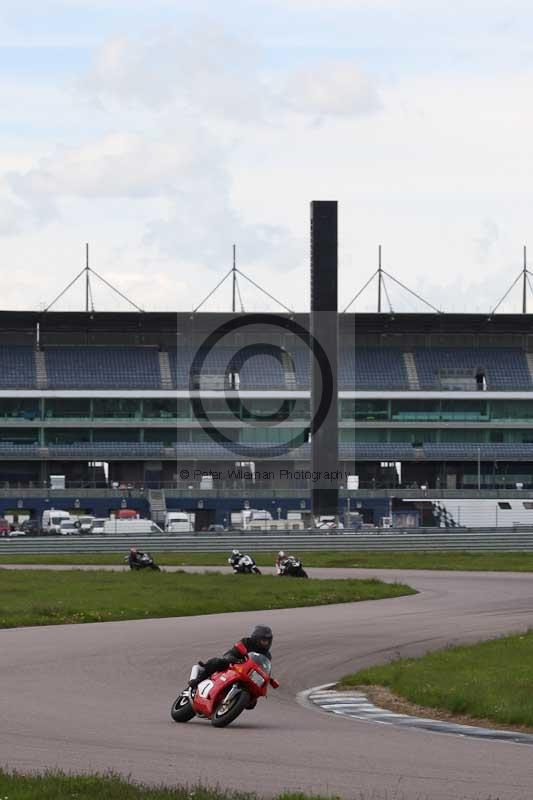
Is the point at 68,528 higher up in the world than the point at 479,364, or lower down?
lower down

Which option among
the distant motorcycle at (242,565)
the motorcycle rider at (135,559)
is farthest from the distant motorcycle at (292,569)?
the motorcycle rider at (135,559)

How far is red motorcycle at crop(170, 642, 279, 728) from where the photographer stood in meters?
16.3

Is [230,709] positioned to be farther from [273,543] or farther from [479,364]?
[479,364]

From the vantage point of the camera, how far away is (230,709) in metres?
16.2

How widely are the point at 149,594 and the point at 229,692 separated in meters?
22.5

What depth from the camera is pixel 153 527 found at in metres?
81.8

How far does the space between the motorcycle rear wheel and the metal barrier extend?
5407cm

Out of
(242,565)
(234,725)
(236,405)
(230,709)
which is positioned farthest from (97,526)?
(230,709)

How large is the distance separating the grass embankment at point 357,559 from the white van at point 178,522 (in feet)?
46.5

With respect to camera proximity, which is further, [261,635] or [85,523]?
[85,523]

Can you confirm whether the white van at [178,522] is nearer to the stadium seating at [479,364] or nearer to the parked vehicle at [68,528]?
the parked vehicle at [68,528]

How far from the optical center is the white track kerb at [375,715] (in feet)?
54.5

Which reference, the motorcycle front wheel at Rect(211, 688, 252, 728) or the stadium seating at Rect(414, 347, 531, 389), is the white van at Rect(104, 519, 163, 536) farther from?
the motorcycle front wheel at Rect(211, 688, 252, 728)

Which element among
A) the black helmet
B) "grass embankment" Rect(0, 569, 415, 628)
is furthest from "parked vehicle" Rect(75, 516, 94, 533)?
the black helmet
